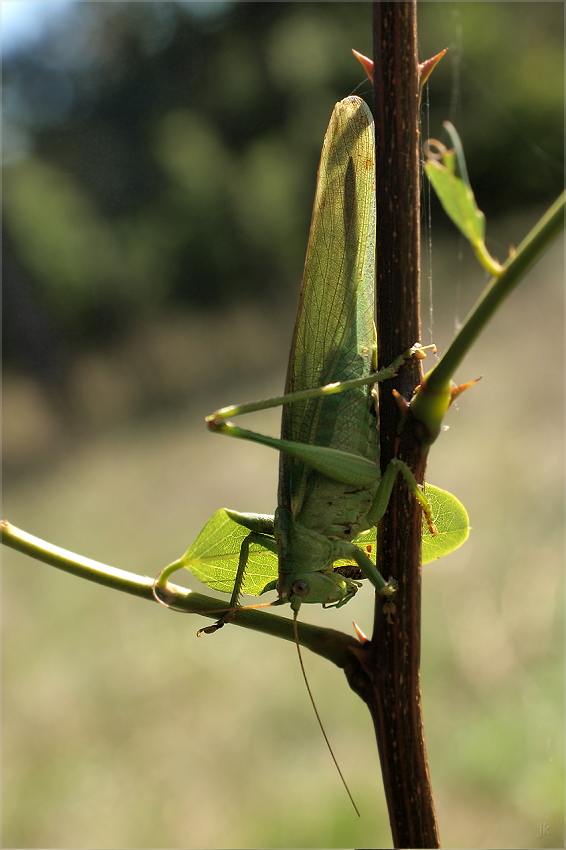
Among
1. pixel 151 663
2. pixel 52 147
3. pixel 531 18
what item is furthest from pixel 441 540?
pixel 531 18

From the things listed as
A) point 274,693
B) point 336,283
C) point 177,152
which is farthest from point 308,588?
point 177,152

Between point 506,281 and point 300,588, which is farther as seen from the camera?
point 300,588

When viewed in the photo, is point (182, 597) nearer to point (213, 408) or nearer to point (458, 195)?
point (458, 195)

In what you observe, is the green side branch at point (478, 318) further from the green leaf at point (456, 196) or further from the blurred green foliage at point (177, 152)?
the blurred green foliage at point (177, 152)

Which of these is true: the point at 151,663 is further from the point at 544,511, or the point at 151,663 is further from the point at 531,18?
the point at 531,18

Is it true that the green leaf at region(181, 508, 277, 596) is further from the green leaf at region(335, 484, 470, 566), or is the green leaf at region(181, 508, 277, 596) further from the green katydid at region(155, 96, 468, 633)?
the green leaf at region(335, 484, 470, 566)

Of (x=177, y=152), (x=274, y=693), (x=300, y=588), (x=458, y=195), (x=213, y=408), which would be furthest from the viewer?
(x=177, y=152)

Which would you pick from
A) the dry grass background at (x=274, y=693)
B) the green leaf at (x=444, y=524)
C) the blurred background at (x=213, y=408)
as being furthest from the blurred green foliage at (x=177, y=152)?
the green leaf at (x=444, y=524)

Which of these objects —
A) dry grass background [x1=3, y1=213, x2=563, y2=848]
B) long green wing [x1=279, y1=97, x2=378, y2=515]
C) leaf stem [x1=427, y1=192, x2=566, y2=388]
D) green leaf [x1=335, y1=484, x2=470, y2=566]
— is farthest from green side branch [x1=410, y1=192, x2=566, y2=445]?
dry grass background [x1=3, y1=213, x2=563, y2=848]
